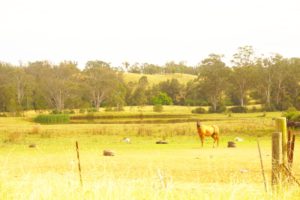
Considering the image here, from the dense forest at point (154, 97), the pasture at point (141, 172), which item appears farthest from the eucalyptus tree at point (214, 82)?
the pasture at point (141, 172)

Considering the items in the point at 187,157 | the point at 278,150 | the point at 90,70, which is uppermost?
the point at 90,70

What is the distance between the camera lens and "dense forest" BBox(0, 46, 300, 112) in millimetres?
93062

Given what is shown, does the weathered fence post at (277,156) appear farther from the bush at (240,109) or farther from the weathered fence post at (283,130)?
the bush at (240,109)

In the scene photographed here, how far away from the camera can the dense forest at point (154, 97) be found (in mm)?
93062

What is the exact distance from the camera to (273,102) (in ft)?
305

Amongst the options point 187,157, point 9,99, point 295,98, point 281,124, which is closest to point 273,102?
point 295,98

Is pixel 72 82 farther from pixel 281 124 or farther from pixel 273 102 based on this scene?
pixel 281 124

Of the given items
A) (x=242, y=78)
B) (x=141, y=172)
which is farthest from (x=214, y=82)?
(x=141, y=172)

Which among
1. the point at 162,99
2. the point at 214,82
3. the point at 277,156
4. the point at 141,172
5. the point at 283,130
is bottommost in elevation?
the point at 141,172

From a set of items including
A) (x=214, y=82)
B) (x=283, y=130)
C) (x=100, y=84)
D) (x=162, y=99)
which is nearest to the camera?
(x=283, y=130)

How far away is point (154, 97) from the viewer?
118438mm

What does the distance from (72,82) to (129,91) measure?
26222mm

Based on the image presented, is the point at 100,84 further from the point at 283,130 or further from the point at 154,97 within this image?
the point at 283,130

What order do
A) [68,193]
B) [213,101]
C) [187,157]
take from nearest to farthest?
[68,193] < [187,157] < [213,101]
